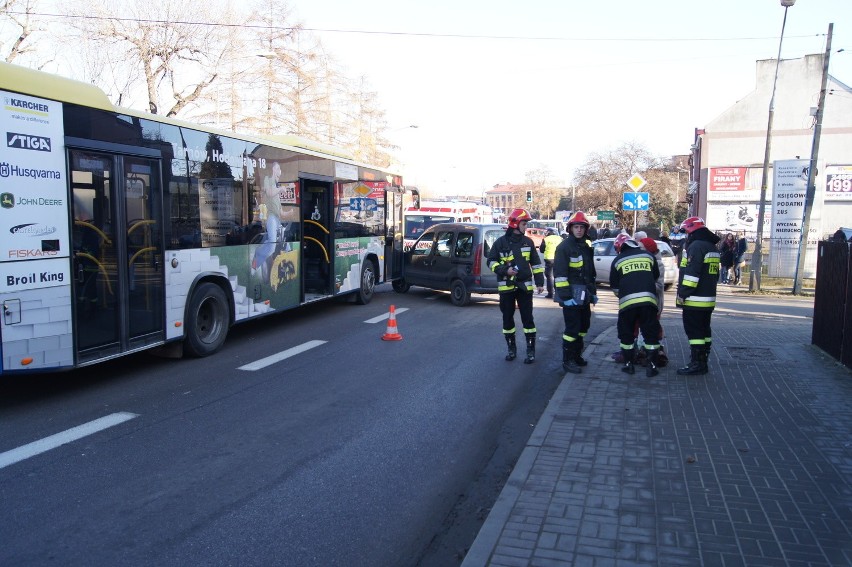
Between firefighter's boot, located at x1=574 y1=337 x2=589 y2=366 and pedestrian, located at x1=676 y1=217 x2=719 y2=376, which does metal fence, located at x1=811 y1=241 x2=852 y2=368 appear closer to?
pedestrian, located at x1=676 y1=217 x2=719 y2=376

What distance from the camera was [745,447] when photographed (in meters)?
5.58

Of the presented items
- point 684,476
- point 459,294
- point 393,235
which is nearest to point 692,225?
point 684,476

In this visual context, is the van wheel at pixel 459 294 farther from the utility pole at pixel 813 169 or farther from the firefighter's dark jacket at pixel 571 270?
the utility pole at pixel 813 169

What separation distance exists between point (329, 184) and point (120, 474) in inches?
348

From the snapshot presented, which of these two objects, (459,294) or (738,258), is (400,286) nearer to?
(459,294)

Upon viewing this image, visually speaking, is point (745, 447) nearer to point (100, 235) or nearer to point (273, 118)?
point (100, 235)

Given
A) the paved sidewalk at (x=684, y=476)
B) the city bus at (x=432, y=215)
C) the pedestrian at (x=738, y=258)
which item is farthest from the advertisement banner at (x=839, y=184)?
the paved sidewalk at (x=684, y=476)

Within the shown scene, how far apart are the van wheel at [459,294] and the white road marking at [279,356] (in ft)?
16.6

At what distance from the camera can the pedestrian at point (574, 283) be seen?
8531 mm

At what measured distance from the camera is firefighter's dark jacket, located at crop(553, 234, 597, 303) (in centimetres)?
855

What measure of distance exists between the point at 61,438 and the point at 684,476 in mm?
5151

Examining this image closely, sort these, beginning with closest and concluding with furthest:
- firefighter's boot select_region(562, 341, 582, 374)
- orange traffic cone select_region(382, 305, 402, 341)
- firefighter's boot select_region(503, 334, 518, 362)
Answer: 1. firefighter's boot select_region(562, 341, 582, 374)
2. firefighter's boot select_region(503, 334, 518, 362)
3. orange traffic cone select_region(382, 305, 402, 341)

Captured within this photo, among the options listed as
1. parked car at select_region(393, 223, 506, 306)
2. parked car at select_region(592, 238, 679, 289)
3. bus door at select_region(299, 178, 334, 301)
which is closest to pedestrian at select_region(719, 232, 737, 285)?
parked car at select_region(592, 238, 679, 289)

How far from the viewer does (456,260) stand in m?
15.2
